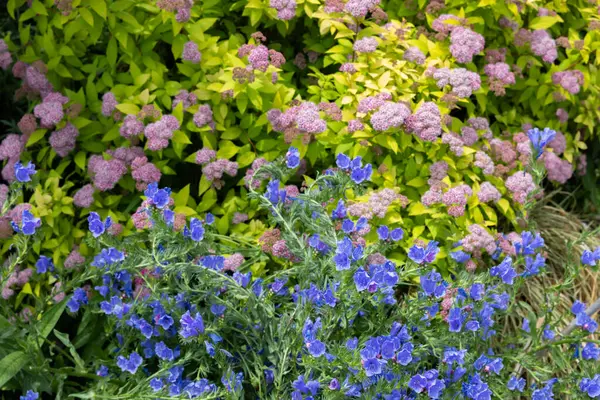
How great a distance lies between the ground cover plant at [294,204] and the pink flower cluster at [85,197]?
0.01m

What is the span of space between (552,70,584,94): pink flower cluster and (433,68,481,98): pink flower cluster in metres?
0.51

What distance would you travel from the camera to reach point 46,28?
2.82m

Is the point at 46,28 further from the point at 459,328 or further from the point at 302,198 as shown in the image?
the point at 459,328

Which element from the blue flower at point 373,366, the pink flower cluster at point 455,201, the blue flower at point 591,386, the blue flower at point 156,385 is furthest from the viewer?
the pink flower cluster at point 455,201

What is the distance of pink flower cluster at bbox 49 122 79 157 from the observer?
2.67 metres

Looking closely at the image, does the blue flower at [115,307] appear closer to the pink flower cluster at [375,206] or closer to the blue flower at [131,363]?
the blue flower at [131,363]

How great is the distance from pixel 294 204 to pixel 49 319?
30.9 inches

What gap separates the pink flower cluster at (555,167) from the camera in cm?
305

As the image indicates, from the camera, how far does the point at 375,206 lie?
8.08 ft

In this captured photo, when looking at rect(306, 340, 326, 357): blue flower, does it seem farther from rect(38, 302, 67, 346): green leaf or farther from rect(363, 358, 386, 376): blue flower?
rect(38, 302, 67, 346): green leaf

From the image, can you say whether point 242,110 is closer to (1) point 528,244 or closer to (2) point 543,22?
(1) point 528,244

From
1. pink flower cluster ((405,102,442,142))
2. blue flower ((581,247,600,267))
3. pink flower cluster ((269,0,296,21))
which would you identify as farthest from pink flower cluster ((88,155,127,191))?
blue flower ((581,247,600,267))

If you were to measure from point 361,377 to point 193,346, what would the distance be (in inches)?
20.3

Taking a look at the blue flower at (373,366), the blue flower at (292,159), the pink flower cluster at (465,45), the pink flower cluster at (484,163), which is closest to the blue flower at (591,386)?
the blue flower at (373,366)
